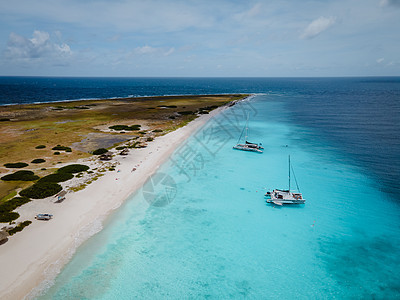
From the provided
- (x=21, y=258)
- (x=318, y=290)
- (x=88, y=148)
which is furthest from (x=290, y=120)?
(x=21, y=258)

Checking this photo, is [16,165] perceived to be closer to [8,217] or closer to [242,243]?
[8,217]

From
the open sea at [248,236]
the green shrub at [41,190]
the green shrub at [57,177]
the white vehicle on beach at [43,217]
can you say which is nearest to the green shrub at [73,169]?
the green shrub at [57,177]

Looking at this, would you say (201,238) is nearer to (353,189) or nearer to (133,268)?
(133,268)

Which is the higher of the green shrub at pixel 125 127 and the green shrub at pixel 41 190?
the green shrub at pixel 125 127

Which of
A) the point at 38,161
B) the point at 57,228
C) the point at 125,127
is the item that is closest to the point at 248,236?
the point at 57,228

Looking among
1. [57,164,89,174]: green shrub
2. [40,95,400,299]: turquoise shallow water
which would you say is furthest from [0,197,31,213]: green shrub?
[40,95,400,299]: turquoise shallow water

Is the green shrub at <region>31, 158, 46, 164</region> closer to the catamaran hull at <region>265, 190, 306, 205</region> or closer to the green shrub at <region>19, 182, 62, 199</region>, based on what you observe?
the green shrub at <region>19, 182, 62, 199</region>

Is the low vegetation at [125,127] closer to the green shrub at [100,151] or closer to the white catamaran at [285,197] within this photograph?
the green shrub at [100,151]
